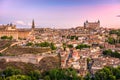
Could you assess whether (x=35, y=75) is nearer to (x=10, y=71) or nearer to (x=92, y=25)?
(x=10, y=71)

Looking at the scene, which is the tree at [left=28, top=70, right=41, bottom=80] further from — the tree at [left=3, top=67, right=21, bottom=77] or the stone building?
the stone building

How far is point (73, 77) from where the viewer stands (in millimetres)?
19109

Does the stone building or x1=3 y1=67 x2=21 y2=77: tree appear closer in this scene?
x1=3 y1=67 x2=21 y2=77: tree

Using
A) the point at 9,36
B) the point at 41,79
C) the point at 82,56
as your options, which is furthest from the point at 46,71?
the point at 9,36

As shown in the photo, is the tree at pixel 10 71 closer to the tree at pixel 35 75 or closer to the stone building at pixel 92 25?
the tree at pixel 35 75

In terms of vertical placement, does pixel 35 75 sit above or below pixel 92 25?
below

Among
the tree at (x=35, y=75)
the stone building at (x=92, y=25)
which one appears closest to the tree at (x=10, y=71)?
the tree at (x=35, y=75)

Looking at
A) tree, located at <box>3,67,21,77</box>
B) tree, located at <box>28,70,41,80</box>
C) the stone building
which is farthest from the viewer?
the stone building

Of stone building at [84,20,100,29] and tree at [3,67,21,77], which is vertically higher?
stone building at [84,20,100,29]

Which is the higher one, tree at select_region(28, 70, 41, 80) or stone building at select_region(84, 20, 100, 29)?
stone building at select_region(84, 20, 100, 29)

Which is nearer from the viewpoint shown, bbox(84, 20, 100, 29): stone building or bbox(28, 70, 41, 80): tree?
bbox(28, 70, 41, 80): tree

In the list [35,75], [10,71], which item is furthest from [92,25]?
[35,75]

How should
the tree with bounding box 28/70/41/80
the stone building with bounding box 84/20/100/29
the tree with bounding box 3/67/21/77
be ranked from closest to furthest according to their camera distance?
the tree with bounding box 28/70/41/80 < the tree with bounding box 3/67/21/77 < the stone building with bounding box 84/20/100/29

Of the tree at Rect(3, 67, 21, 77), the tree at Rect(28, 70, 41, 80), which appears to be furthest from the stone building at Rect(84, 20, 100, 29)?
the tree at Rect(28, 70, 41, 80)
